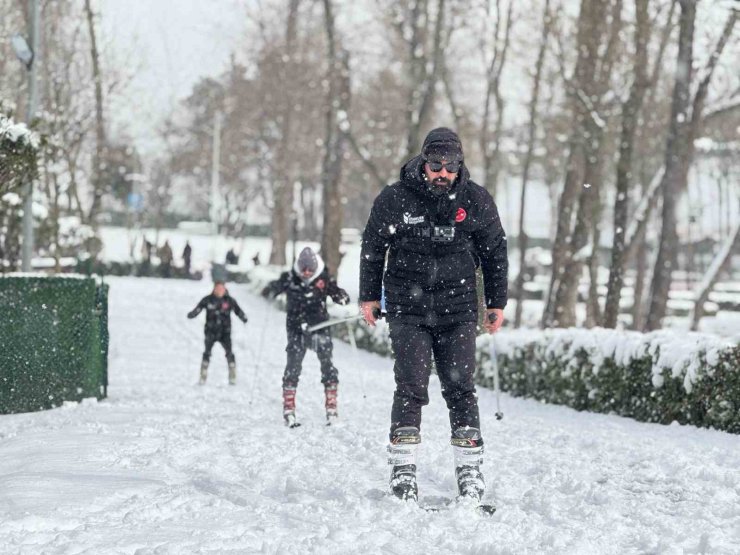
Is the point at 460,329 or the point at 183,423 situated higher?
the point at 460,329

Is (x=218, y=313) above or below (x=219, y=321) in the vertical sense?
above

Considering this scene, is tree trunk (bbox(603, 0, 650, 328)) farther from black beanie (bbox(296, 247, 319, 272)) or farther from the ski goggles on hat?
the ski goggles on hat

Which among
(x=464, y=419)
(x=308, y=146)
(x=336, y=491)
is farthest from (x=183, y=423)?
(x=308, y=146)

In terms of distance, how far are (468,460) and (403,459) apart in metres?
0.35

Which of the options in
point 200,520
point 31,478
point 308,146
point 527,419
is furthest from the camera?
point 308,146

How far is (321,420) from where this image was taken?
8.78 meters

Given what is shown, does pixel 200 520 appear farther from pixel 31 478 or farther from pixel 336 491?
pixel 31 478

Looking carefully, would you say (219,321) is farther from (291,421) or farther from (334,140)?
(334,140)

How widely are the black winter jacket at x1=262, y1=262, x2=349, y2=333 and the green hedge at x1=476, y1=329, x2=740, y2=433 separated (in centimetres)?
334

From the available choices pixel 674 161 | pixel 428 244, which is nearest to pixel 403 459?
pixel 428 244

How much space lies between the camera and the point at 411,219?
496 cm

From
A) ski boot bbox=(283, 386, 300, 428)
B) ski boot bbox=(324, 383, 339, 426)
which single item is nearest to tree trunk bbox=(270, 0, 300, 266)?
ski boot bbox=(324, 383, 339, 426)

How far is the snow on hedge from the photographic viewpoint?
8.39 m

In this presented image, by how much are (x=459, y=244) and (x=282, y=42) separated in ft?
117
